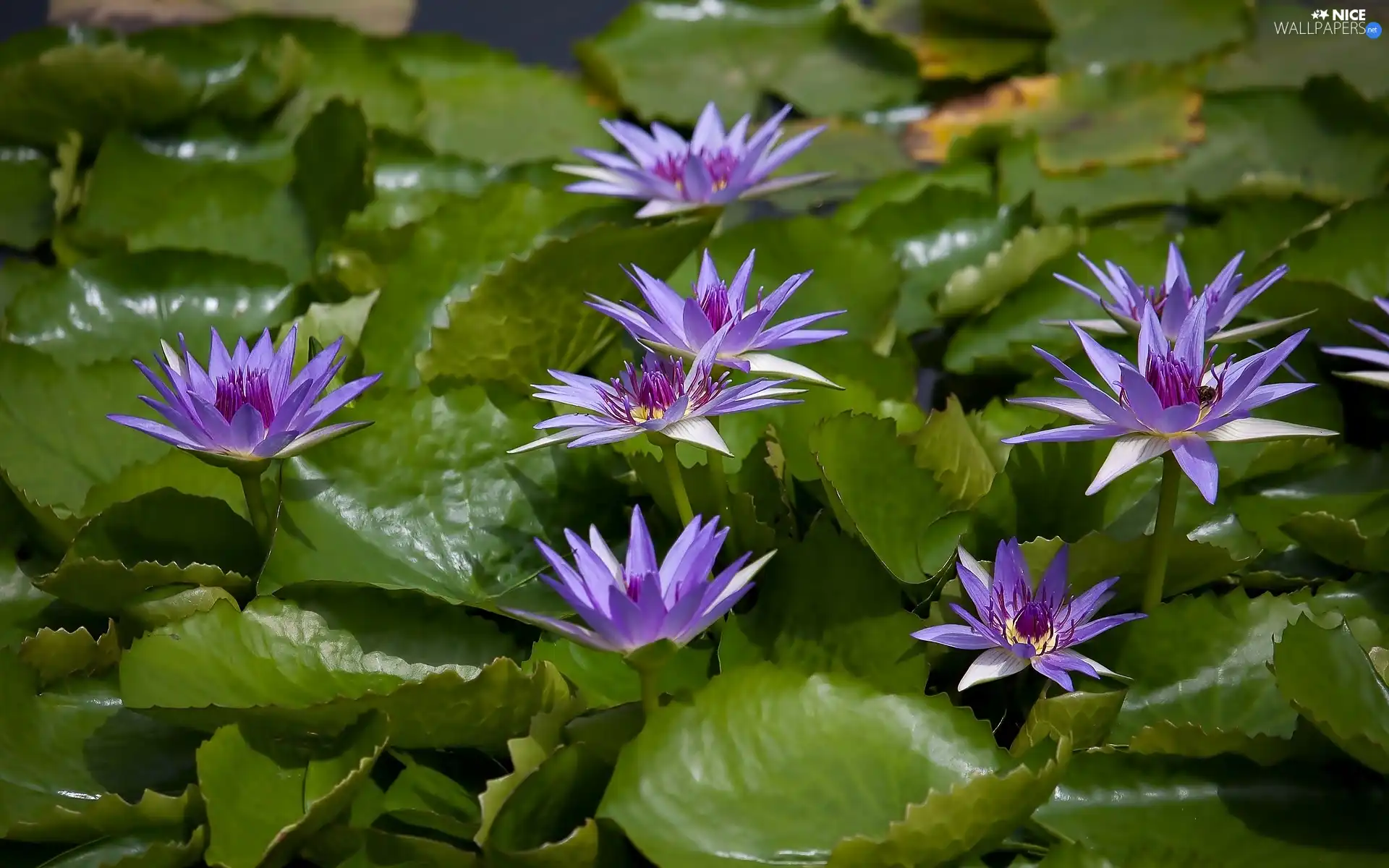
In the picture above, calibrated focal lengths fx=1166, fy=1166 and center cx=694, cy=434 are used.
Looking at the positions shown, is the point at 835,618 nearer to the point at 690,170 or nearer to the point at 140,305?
the point at 690,170

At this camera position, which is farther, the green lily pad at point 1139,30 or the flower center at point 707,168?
the green lily pad at point 1139,30

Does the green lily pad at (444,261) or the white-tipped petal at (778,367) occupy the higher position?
the white-tipped petal at (778,367)

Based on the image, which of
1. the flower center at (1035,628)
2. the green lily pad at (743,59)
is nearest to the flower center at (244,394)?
the flower center at (1035,628)

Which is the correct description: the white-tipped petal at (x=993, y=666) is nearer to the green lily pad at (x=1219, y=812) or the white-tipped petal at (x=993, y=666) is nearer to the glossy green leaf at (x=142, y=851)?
the green lily pad at (x=1219, y=812)

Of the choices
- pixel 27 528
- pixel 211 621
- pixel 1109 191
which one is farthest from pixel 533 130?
pixel 211 621

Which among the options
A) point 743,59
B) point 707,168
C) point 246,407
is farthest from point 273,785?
point 743,59

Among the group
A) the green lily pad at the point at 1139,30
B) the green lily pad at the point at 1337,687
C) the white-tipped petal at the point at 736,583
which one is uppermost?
the green lily pad at the point at 1139,30
